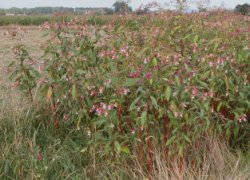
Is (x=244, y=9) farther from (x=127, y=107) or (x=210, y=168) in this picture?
(x=127, y=107)

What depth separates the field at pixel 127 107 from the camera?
8.86 ft

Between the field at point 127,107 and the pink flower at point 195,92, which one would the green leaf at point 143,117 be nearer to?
the field at point 127,107

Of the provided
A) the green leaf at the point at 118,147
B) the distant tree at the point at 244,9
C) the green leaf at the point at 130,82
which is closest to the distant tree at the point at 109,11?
the green leaf at the point at 130,82

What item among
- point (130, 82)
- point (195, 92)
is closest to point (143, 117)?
point (130, 82)

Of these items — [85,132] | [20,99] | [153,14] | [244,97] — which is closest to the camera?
[244,97]

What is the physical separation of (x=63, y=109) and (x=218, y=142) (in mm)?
1271

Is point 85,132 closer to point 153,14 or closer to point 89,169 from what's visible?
point 89,169

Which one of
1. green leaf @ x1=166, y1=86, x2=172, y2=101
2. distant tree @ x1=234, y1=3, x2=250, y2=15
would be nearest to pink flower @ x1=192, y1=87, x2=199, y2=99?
green leaf @ x1=166, y1=86, x2=172, y2=101

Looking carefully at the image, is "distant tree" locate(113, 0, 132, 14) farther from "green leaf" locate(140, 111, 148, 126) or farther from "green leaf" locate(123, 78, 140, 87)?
"green leaf" locate(140, 111, 148, 126)

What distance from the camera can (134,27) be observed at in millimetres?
4098

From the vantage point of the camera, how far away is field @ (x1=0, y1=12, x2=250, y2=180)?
2.70 m

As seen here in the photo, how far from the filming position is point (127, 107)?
2.89 meters

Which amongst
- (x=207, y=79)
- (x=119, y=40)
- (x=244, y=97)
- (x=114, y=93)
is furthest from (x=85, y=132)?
(x=244, y=97)

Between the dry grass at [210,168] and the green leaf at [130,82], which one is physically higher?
the green leaf at [130,82]
